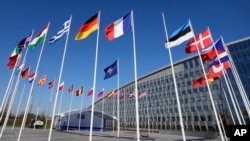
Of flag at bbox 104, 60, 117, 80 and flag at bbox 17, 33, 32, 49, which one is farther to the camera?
flag at bbox 104, 60, 117, 80

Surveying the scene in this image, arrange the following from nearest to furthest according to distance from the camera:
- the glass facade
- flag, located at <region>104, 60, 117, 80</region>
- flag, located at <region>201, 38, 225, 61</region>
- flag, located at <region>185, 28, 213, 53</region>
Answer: flag, located at <region>185, 28, 213, 53</region>, flag, located at <region>201, 38, 225, 61</region>, flag, located at <region>104, 60, 117, 80</region>, the glass facade

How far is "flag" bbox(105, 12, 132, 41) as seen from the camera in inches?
560

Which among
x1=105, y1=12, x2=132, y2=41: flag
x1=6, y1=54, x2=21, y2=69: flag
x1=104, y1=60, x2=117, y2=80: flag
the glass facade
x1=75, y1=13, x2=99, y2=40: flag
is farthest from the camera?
the glass facade

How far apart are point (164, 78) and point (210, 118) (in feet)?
78.2

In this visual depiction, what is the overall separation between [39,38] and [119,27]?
8.19m

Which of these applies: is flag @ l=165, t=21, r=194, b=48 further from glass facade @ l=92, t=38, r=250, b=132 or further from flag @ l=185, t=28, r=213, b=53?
glass facade @ l=92, t=38, r=250, b=132

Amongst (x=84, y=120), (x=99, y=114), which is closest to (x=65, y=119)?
(x=84, y=120)

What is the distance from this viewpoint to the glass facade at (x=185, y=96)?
2048 inches

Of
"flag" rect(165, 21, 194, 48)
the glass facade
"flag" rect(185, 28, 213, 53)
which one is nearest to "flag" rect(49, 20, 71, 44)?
"flag" rect(165, 21, 194, 48)

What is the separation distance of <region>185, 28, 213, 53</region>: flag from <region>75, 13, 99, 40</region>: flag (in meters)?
7.64

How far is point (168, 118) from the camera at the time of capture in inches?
2682

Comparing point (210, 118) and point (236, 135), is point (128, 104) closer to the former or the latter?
point (210, 118)

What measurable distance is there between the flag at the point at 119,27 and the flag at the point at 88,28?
96cm

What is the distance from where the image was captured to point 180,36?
14906 millimetres
